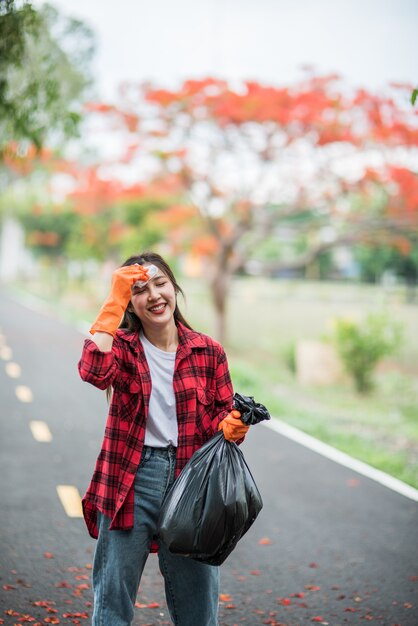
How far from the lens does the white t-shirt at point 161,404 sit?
3123 millimetres

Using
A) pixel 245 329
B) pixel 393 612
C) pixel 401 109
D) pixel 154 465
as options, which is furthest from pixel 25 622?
pixel 245 329

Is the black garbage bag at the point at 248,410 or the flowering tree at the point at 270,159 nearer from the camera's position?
the black garbage bag at the point at 248,410

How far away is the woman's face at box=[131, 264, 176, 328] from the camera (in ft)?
10.4

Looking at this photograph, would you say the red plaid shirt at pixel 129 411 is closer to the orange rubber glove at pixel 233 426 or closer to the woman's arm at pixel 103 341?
the woman's arm at pixel 103 341

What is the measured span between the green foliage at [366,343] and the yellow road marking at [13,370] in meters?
5.73

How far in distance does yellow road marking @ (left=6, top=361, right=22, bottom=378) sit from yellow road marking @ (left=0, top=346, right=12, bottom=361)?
0.69 metres

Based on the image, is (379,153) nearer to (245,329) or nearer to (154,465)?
(245,329)

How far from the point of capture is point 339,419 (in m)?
11.2

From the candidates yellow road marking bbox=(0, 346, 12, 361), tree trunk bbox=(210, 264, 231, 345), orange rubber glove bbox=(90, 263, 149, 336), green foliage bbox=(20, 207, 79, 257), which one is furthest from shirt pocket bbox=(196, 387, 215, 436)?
green foliage bbox=(20, 207, 79, 257)

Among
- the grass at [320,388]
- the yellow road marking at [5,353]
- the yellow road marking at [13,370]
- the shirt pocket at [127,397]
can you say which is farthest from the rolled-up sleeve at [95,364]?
the yellow road marking at [5,353]

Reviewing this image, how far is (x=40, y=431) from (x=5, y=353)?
767 centimetres

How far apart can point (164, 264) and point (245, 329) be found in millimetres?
22802

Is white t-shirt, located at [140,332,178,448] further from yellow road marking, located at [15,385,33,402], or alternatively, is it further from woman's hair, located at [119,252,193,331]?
yellow road marking, located at [15,385,33,402]

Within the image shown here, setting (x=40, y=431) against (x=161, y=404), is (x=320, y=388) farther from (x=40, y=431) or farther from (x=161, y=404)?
(x=161, y=404)
